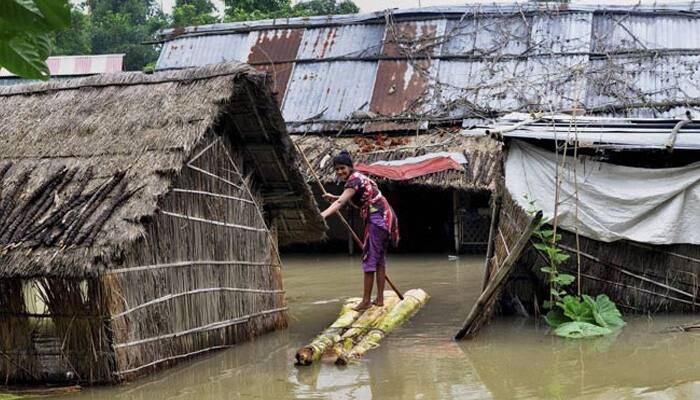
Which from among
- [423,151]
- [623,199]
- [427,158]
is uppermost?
[423,151]

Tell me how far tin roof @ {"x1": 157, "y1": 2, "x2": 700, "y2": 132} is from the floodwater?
25.4ft

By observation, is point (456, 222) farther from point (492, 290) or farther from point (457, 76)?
point (492, 290)

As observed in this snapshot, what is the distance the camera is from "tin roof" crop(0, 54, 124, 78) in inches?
1059

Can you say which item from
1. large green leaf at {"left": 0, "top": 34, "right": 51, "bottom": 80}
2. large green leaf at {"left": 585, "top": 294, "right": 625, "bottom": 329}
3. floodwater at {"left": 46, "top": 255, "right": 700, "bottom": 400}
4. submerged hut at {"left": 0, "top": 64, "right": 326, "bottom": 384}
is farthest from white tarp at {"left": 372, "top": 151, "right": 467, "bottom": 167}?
large green leaf at {"left": 0, "top": 34, "right": 51, "bottom": 80}

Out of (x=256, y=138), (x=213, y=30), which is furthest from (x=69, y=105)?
(x=213, y=30)

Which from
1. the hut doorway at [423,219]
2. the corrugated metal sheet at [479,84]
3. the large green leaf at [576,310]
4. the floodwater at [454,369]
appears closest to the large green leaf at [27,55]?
the floodwater at [454,369]

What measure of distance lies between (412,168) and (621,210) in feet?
20.5

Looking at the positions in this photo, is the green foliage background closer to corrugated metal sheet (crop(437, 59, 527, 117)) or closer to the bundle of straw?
corrugated metal sheet (crop(437, 59, 527, 117))

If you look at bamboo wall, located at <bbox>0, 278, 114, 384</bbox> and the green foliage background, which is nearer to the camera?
bamboo wall, located at <bbox>0, 278, 114, 384</bbox>

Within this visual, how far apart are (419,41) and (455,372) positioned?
38.5ft

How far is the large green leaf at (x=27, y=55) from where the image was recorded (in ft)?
4.56

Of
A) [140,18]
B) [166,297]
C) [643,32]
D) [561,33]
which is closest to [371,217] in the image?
[166,297]

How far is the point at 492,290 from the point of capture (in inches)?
278

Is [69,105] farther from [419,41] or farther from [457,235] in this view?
[419,41]
